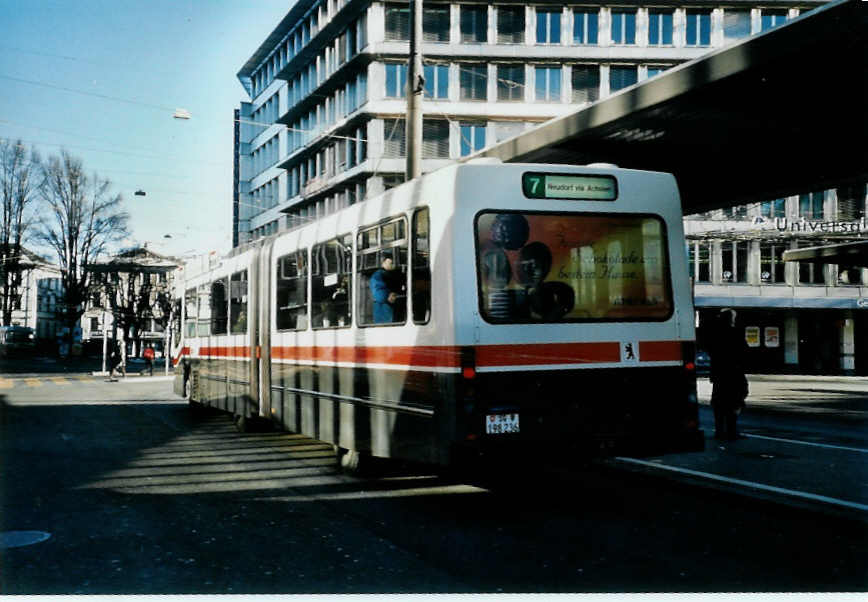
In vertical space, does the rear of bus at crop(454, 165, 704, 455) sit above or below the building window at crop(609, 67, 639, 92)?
below

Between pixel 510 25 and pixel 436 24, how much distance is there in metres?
4.02

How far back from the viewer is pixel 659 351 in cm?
830

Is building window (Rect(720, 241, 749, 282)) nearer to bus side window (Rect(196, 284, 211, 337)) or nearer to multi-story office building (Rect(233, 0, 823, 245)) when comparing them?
multi-story office building (Rect(233, 0, 823, 245))

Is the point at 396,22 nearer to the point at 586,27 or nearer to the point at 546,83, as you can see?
the point at 546,83

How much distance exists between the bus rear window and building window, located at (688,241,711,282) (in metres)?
45.6

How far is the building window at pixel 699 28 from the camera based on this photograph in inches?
1983

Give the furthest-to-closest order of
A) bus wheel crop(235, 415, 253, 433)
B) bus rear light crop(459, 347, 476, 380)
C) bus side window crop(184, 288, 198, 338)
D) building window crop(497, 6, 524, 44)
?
building window crop(497, 6, 524, 44) < bus side window crop(184, 288, 198, 338) < bus wheel crop(235, 415, 253, 433) < bus rear light crop(459, 347, 476, 380)

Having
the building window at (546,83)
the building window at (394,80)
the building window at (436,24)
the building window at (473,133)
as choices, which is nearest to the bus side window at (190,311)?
the building window at (473,133)

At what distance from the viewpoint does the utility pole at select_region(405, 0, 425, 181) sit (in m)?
14.6

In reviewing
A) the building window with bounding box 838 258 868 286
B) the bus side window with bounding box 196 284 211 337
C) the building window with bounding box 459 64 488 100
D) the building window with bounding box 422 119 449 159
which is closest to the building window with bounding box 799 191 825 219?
the building window with bounding box 838 258 868 286

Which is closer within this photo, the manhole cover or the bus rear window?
the manhole cover

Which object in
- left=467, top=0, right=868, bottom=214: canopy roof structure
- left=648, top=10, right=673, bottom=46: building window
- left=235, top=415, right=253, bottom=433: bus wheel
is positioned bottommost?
left=235, top=415, right=253, bottom=433: bus wheel

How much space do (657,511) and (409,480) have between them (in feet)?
9.30

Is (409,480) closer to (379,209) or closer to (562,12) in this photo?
(379,209)
